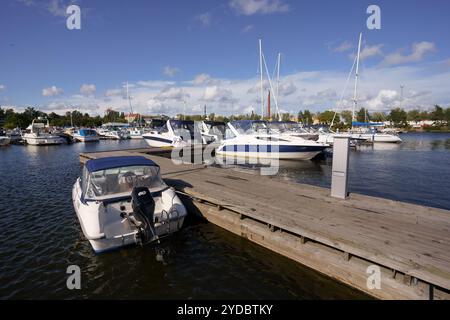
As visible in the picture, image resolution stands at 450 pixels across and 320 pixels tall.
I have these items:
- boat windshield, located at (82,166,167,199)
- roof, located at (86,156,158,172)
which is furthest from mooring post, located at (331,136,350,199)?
roof, located at (86,156,158,172)

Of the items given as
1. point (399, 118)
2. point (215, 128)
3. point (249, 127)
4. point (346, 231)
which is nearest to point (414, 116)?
point (399, 118)

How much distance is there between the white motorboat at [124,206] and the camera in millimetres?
6082

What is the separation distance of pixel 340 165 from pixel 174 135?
19898mm

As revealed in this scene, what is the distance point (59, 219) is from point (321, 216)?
8.26 meters

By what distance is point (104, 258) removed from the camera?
6.33 m

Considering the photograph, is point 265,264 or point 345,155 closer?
point 265,264

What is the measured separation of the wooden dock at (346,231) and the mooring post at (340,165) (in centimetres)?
32

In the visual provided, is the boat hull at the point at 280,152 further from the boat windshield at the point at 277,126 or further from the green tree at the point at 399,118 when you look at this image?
the green tree at the point at 399,118

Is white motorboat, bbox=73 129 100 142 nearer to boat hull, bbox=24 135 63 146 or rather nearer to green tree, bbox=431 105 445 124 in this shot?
boat hull, bbox=24 135 63 146

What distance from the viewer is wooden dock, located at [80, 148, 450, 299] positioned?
4.20 meters

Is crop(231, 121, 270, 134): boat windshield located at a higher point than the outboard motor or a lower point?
higher

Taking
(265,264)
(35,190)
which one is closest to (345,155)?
(265,264)

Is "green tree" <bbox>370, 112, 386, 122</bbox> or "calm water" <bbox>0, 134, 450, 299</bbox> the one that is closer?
"calm water" <bbox>0, 134, 450, 299</bbox>
